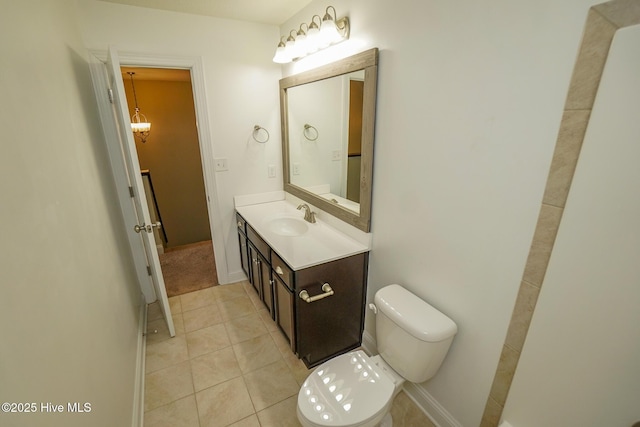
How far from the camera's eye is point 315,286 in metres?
1.64

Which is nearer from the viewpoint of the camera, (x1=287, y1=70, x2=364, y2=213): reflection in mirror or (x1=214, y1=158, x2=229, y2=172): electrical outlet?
(x1=287, y1=70, x2=364, y2=213): reflection in mirror

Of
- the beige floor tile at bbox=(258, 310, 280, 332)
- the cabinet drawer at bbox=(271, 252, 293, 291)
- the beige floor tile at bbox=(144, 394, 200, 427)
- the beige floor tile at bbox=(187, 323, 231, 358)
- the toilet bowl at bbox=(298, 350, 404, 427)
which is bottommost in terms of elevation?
the beige floor tile at bbox=(144, 394, 200, 427)

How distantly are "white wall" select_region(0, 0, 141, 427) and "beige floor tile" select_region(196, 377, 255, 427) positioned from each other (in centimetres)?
37

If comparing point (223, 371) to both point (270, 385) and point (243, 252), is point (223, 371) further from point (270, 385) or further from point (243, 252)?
point (243, 252)

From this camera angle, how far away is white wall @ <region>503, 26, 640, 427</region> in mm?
713

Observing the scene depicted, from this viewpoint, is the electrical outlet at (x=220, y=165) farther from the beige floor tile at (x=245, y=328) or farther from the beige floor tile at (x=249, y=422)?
the beige floor tile at (x=249, y=422)

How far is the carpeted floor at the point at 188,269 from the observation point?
2.78 m

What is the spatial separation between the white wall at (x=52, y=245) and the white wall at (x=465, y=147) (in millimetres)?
1383

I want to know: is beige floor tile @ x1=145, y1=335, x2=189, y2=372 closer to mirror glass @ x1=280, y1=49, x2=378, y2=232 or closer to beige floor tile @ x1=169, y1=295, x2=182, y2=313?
beige floor tile @ x1=169, y1=295, x2=182, y2=313

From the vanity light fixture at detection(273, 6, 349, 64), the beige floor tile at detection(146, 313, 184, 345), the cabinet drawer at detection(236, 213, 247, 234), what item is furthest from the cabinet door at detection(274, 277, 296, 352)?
the vanity light fixture at detection(273, 6, 349, 64)

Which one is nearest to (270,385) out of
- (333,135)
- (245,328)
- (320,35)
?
(245,328)

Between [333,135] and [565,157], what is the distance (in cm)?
136

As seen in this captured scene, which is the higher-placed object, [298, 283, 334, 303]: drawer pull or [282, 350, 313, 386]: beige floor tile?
[298, 283, 334, 303]: drawer pull

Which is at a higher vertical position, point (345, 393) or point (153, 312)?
point (345, 393)
